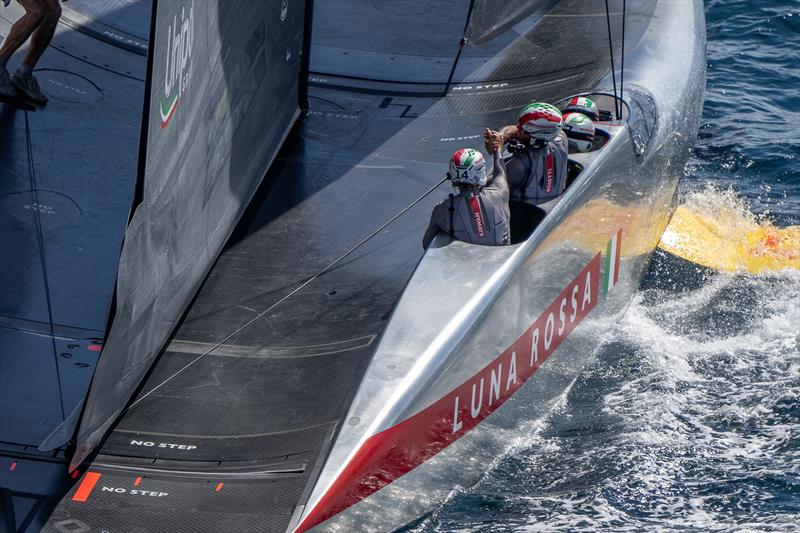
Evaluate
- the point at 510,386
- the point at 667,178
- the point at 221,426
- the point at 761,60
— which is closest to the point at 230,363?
the point at 221,426

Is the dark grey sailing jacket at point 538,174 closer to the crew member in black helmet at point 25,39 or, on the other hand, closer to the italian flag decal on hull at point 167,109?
the italian flag decal on hull at point 167,109

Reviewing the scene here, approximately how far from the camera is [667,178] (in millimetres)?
9016

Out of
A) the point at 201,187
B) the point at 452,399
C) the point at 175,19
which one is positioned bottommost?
the point at 452,399

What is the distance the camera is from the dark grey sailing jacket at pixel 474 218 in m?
6.57

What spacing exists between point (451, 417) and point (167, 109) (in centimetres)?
208

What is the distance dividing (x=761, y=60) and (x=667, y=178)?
4429mm

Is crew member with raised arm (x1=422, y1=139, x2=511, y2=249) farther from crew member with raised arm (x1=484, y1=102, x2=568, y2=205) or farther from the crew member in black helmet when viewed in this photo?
the crew member in black helmet

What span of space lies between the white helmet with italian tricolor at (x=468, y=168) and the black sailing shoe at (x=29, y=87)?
4045 millimetres

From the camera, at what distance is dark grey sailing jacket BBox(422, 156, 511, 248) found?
657cm

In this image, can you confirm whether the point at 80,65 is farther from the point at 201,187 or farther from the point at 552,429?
the point at 552,429

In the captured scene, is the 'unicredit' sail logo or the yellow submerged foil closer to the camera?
the 'unicredit' sail logo

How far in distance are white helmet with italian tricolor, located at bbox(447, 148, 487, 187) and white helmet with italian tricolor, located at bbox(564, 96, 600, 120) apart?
1.91 meters

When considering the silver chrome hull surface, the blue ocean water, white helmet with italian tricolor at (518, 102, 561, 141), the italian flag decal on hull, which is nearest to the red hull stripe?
the silver chrome hull surface

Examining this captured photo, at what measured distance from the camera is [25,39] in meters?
9.02
